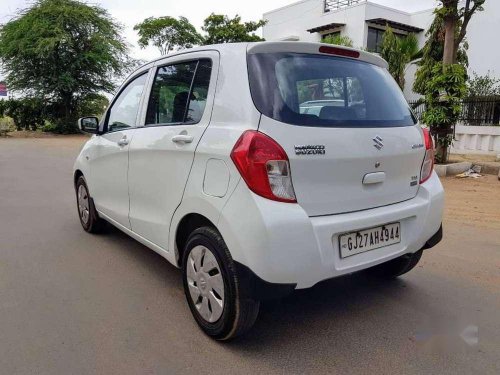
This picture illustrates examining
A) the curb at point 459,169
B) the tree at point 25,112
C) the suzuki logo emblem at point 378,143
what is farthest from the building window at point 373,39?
the suzuki logo emblem at point 378,143

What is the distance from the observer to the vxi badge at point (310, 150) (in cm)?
233

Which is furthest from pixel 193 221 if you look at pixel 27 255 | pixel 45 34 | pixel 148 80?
pixel 45 34

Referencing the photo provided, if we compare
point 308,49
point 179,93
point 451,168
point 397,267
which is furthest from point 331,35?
point 308,49

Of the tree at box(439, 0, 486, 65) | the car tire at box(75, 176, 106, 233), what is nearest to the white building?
the tree at box(439, 0, 486, 65)

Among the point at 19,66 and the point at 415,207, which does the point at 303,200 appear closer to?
the point at 415,207

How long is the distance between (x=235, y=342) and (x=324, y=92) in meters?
1.64

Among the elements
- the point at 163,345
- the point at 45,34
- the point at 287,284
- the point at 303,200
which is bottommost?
the point at 163,345

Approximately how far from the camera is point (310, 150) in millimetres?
2355

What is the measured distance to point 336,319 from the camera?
115 inches

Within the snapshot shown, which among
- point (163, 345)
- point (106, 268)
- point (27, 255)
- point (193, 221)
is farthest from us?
point (27, 255)

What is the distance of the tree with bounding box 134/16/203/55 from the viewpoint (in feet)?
103

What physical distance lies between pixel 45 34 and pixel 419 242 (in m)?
25.0

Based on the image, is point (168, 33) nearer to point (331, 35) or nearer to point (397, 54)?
point (331, 35)

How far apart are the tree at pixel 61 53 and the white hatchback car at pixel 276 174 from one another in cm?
2283
